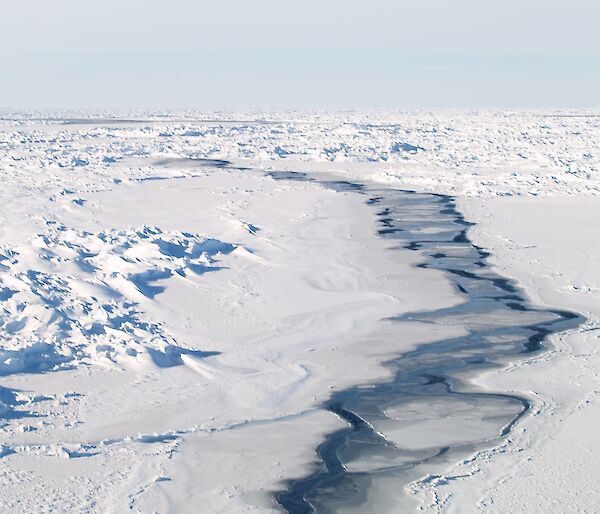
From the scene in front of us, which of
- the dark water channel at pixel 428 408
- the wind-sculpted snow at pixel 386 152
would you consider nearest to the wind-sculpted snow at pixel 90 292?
the dark water channel at pixel 428 408

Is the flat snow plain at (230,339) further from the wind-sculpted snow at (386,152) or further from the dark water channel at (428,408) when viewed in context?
the wind-sculpted snow at (386,152)

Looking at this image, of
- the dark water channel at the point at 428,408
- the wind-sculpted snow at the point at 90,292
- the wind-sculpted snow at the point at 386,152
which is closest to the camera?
the dark water channel at the point at 428,408

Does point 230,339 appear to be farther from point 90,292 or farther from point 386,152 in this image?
point 386,152

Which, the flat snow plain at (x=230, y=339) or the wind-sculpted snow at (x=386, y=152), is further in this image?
the wind-sculpted snow at (x=386, y=152)

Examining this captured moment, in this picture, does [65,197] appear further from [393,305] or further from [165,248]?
[393,305]

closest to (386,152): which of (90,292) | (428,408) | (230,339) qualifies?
(90,292)

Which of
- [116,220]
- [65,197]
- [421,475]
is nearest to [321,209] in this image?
[116,220]

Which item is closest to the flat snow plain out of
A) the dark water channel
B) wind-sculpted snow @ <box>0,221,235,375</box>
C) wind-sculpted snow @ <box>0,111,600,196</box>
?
wind-sculpted snow @ <box>0,221,235,375</box>
